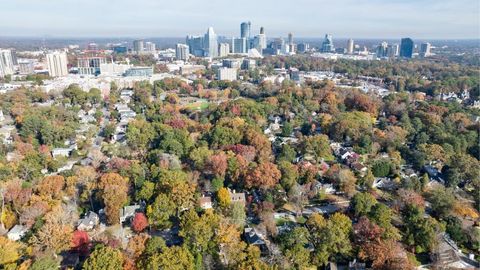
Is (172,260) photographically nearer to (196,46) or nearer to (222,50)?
(222,50)

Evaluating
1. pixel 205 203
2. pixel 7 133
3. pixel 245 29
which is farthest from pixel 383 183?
pixel 245 29

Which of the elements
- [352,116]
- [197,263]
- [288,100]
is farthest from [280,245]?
[288,100]

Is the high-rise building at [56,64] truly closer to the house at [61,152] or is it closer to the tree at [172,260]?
the house at [61,152]

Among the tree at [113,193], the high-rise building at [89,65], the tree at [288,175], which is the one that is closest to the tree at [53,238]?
the tree at [113,193]

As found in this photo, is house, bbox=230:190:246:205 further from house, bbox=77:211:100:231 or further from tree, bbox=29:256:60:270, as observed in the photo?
tree, bbox=29:256:60:270

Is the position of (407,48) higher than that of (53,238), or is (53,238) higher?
(407,48)
